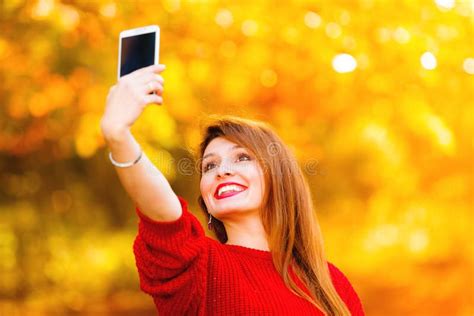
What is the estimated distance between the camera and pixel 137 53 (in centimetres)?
123

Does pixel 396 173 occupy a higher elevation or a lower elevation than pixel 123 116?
higher

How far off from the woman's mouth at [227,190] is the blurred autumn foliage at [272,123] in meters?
1.17

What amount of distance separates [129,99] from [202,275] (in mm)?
364

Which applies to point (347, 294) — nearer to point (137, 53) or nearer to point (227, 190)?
point (227, 190)

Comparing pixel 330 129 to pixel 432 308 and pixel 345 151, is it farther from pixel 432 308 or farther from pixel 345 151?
pixel 432 308

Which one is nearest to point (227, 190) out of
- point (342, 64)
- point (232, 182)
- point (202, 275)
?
point (232, 182)

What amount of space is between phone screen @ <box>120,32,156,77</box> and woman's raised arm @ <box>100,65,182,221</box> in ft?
0.15

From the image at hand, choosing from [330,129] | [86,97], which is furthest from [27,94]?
[330,129]

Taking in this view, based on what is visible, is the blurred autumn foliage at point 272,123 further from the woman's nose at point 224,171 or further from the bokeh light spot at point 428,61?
the woman's nose at point 224,171

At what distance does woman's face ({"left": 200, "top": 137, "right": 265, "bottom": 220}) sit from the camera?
1562mm

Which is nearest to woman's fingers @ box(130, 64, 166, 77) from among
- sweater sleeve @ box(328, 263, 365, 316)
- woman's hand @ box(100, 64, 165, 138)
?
woman's hand @ box(100, 64, 165, 138)

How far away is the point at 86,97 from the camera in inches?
109

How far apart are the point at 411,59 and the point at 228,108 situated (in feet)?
2.43

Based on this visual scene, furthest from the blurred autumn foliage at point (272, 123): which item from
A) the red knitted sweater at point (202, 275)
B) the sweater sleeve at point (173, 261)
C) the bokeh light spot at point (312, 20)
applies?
the sweater sleeve at point (173, 261)
